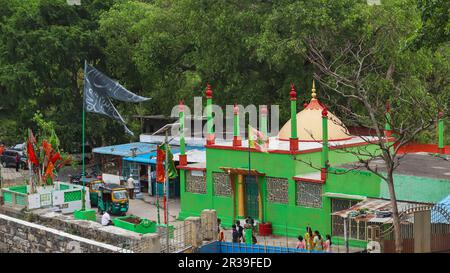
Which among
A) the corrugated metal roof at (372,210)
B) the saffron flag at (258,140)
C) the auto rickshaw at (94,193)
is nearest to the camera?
the corrugated metal roof at (372,210)

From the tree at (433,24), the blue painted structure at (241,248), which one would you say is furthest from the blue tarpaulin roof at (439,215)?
the tree at (433,24)

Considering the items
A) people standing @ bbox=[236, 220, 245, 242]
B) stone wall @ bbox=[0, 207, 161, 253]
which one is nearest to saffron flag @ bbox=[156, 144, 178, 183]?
people standing @ bbox=[236, 220, 245, 242]

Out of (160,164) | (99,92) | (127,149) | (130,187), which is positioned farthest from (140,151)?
(160,164)

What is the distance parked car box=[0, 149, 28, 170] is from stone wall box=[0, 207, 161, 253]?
14074 mm

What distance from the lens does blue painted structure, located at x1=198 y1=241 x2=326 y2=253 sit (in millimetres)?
21188

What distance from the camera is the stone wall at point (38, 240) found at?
2092 centimetres

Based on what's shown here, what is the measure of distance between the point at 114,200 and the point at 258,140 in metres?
6.66

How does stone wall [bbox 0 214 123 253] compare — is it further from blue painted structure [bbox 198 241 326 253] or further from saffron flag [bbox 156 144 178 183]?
saffron flag [bbox 156 144 178 183]

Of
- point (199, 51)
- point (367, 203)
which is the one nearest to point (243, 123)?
point (199, 51)

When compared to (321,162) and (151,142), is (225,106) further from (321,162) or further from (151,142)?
(321,162)

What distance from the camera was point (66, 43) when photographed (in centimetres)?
4109

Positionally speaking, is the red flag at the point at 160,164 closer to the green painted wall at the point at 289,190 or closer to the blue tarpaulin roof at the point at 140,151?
the green painted wall at the point at 289,190

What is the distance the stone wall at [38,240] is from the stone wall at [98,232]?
0.66 metres

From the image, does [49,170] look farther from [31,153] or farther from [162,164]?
[162,164]
